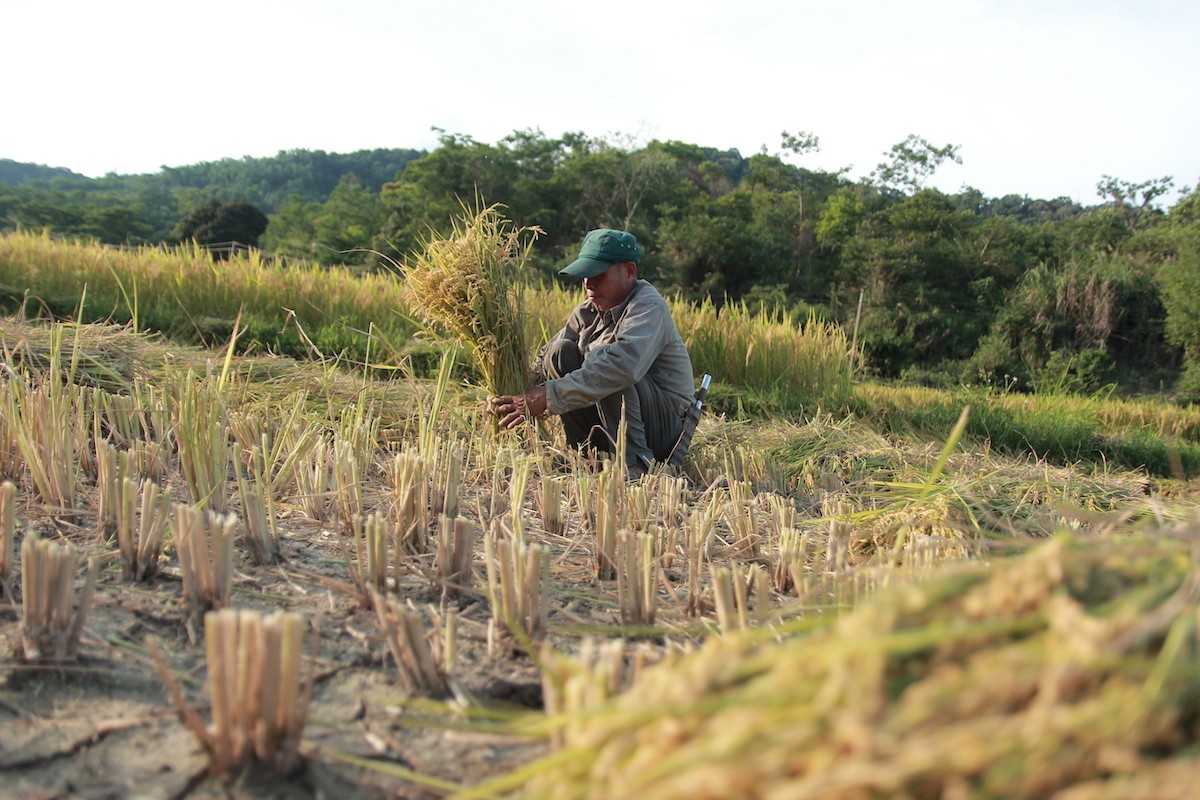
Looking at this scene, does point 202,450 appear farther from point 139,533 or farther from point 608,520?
point 608,520

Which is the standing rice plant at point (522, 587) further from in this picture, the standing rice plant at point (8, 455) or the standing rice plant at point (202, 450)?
the standing rice plant at point (8, 455)

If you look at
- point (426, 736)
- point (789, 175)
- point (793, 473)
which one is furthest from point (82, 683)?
point (789, 175)

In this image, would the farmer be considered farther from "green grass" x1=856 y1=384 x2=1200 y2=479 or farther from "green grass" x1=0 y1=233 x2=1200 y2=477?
"green grass" x1=856 y1=384 x2=1200 y2=479

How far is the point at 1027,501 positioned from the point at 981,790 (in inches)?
121

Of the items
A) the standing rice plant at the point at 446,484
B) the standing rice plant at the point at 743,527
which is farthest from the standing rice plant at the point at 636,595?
the standing rice plant at the point at 446,484

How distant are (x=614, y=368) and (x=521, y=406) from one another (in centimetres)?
43

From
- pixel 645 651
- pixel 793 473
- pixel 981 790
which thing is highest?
pixel 981 790

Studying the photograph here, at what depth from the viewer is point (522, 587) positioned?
53.0 inches

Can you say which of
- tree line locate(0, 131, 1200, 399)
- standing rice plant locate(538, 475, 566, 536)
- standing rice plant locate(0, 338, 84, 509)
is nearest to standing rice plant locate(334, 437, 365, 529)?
standing rice plant locate(538, 475, 566, 536)

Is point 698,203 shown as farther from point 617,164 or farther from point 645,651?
point 645,651

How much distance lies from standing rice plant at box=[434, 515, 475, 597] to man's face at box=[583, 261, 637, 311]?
217cm

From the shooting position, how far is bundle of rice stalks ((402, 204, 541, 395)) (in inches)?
130

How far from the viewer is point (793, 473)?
4.19 m

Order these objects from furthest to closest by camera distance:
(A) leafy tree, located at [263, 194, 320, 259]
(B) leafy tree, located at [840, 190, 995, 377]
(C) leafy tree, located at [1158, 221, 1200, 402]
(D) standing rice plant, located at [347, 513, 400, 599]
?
(A) leafy tree, located at [263, 194, 320, 259] → (B) leafy tree, located at [840, 190, 995, 377] → (C) leafy tree, located at [1158, 221, 1200, 402] → (D) standing rice plant, located at [347, 513, 400, 599]
